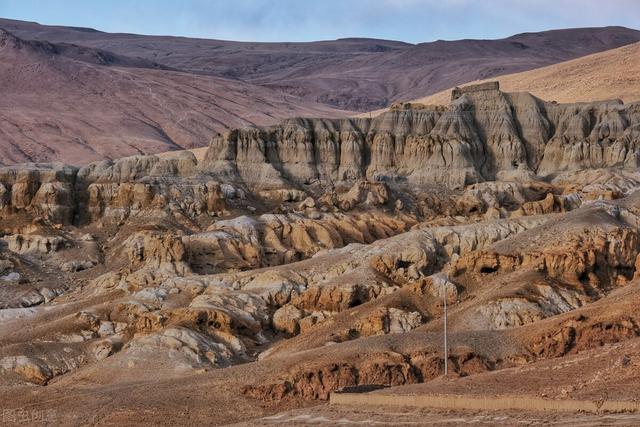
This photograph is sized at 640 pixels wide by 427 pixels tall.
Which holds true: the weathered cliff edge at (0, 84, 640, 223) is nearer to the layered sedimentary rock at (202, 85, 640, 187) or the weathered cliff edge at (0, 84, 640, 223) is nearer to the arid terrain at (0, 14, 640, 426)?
the layered sedimentary rock at (202, 85, 640, 187)

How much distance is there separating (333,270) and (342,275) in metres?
1.82

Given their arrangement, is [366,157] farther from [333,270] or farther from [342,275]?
[342,275]

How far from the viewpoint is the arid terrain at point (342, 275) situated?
193ft

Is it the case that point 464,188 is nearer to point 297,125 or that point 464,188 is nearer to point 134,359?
point 297,125

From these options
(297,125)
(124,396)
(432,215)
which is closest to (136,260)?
(432,215)

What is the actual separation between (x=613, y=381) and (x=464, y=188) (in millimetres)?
75590

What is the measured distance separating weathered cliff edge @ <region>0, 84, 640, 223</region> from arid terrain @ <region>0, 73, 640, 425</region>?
21 cm

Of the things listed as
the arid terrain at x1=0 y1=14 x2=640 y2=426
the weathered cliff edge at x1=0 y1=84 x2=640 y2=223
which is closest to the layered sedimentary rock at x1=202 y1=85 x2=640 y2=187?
the weathered cliff edge at x1=0 y1=84 x2=640 y2=223

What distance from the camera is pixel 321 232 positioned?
108000 mm

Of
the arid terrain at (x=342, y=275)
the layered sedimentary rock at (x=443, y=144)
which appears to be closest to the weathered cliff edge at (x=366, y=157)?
the layered sedimentary rock at (x=443, y=144)

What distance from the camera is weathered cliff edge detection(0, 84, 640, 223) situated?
117 m

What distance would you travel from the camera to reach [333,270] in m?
87.5

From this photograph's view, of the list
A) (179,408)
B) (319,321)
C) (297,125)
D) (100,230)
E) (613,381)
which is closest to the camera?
(613,381)

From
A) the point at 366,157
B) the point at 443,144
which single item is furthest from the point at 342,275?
the point at 366,157
